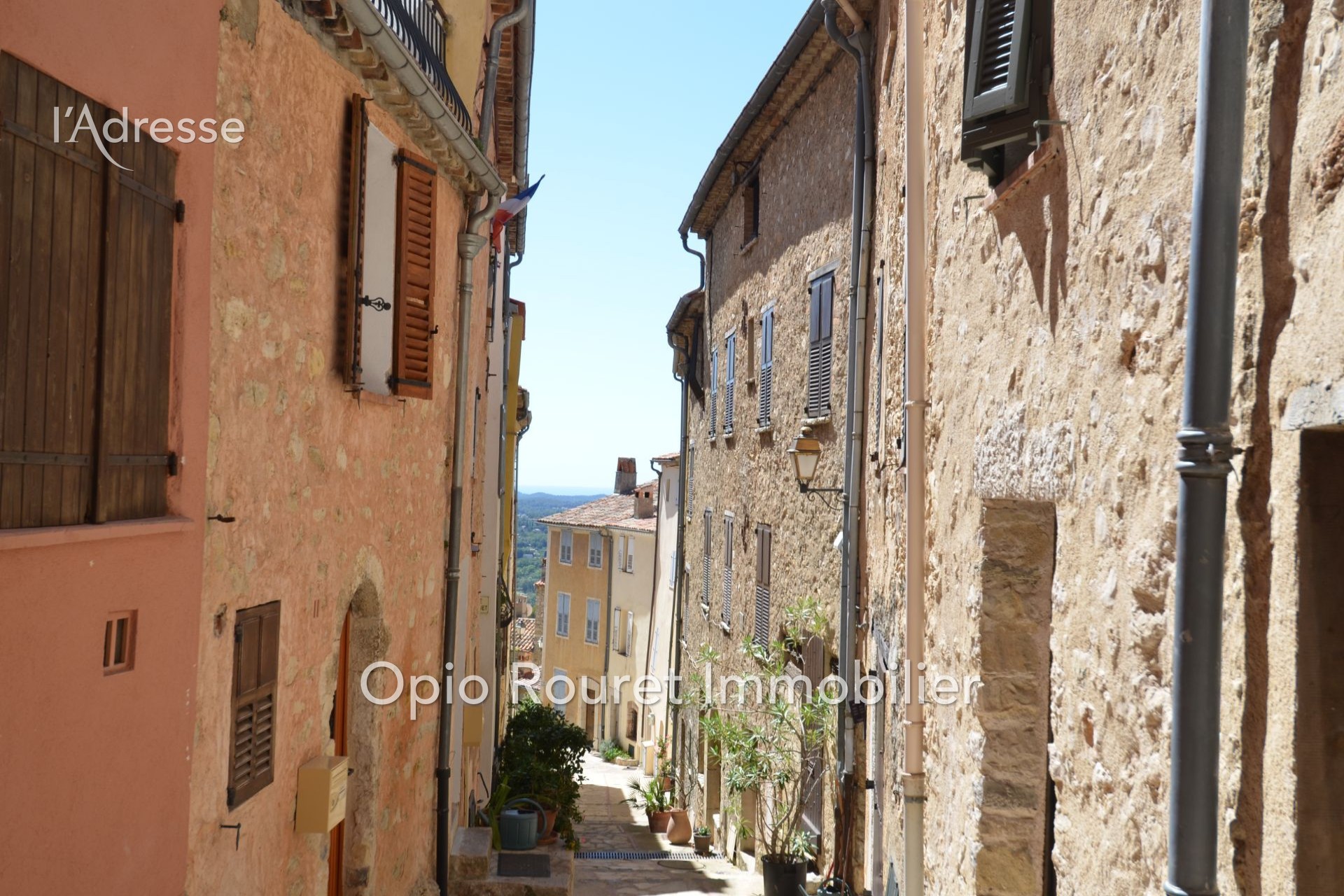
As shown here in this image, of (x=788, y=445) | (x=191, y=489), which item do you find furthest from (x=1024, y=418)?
(x=788, y=445)

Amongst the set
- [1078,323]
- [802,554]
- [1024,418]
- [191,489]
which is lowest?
[802,554]

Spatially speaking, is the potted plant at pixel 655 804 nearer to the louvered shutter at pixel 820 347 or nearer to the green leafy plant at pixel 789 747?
the green leafy plant at pixel 789 747

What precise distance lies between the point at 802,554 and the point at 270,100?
24.8 ft

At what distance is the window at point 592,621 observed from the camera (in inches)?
1435

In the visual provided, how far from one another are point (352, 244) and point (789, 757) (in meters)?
6.11

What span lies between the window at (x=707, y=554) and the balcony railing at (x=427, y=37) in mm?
9738

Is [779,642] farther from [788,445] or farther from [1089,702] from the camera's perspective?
[1089,702]

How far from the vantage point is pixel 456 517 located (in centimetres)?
931

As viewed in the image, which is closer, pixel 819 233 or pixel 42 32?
pixel 42 32

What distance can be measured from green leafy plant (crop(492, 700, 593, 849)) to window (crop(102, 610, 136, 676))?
350 inches

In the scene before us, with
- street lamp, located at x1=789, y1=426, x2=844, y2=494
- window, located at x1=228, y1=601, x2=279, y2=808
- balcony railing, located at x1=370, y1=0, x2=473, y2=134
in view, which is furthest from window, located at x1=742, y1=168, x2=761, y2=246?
window, located at x1=228, y1=601, x2=279, y2=808

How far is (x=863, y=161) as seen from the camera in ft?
29.9

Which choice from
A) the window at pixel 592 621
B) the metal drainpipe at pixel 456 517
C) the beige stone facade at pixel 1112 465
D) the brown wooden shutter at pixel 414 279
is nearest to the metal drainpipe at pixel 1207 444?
the beige stone facade at pixel 1112 465

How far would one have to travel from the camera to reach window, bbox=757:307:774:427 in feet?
44.0
